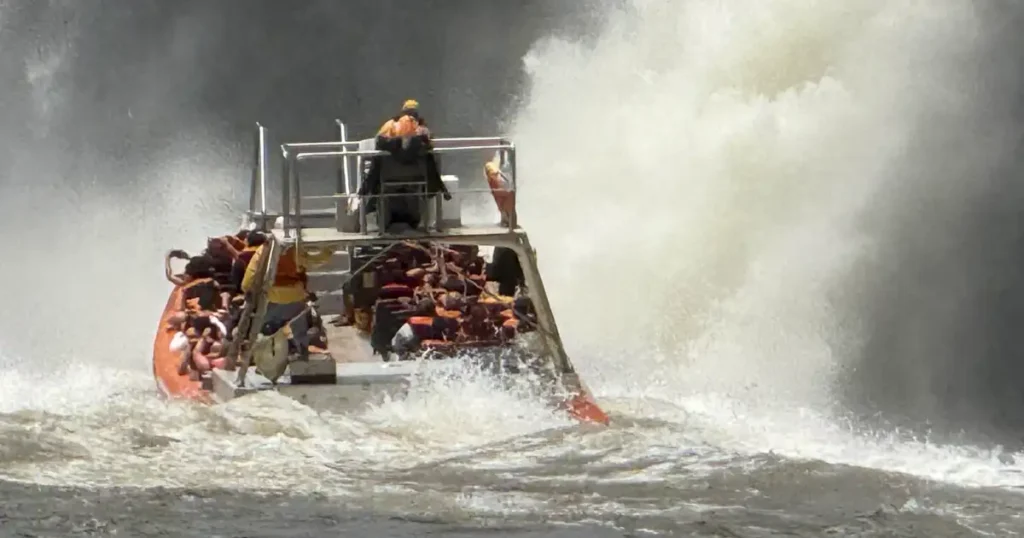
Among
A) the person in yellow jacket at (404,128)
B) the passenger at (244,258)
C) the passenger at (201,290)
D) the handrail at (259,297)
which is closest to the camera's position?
the handrail at (259,297)

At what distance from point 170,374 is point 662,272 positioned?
264 inches

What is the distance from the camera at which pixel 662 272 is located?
1781 cm

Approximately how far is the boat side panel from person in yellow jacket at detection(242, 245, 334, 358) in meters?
0.70

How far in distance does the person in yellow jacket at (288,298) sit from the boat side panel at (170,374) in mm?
702

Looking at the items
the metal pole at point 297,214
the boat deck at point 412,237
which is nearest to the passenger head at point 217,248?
the boat deck at point 412,237

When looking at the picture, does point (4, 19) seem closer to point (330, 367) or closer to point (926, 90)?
point (926, 90)

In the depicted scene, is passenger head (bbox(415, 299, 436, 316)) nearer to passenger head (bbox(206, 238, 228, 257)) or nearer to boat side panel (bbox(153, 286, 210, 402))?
boat side panel (bbox(153, 286, 210, 402))

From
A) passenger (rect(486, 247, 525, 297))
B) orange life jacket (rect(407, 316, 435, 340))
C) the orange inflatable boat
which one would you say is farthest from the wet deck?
passenger (rect(486, 247, 525, 297))

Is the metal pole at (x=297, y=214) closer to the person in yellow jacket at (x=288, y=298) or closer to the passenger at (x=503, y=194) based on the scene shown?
the person in yellow jacket at (x=288, y=298)

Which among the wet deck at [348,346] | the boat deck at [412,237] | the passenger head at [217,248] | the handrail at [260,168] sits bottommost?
the wet deck at [348,346]

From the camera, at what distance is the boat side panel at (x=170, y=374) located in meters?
11.9

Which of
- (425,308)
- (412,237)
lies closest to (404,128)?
(412,237)

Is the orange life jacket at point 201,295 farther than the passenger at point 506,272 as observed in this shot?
Yes

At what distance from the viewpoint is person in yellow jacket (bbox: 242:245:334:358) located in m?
11.9
